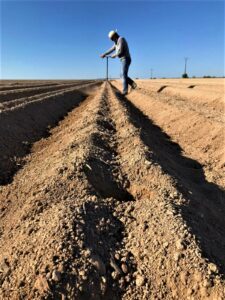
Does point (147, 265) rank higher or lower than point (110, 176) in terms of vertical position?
lower

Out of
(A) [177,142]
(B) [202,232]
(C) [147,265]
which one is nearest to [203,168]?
(A) [177,142]

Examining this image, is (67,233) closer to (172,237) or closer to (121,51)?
(172,237)

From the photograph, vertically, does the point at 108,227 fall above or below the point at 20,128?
below

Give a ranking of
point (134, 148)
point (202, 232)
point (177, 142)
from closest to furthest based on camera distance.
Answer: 1. point (202, 232)
2. point (134, 148)
3. point (177, 142)

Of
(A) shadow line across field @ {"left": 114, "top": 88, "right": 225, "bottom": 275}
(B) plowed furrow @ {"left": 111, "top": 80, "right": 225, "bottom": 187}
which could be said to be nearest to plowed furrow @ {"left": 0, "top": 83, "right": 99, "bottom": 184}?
(A) shadow line across field @ {"left": 114, "top": 88, "right": 225, "bottom": 275}

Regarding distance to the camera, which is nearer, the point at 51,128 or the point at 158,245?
the point at 158,245

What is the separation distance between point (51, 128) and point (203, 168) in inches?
173

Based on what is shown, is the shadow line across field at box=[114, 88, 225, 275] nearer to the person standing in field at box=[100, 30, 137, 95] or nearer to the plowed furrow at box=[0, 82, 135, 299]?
the plowed furrow at box=[0, 82, 135, 299]

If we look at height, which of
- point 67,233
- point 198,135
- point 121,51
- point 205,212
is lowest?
point 205,212

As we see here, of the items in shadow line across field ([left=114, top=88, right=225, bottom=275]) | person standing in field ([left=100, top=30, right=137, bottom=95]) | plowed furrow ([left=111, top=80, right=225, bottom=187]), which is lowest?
shadow line across field ([left=114, top=88, right=225, bottom=275])

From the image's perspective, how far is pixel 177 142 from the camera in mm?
7543

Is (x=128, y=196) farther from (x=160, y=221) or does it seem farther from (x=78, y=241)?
(x=78, y=241)

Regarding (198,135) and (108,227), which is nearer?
(108,227)

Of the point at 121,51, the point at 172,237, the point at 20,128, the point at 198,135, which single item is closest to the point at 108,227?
the point at 172,237
